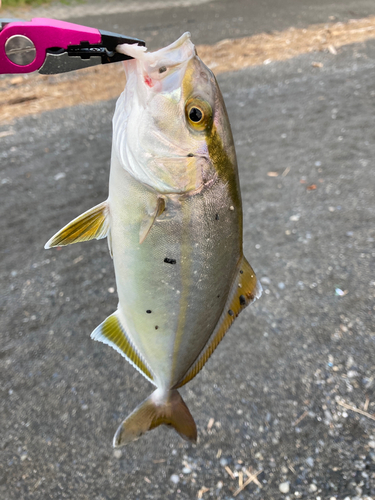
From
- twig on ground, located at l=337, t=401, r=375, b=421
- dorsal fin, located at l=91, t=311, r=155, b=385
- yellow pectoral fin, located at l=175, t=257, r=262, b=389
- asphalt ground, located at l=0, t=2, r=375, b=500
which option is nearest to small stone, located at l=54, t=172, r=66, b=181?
asphalt ground, located at l=0, t=2, r=375, b=500

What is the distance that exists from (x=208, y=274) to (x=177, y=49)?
695 millimetres

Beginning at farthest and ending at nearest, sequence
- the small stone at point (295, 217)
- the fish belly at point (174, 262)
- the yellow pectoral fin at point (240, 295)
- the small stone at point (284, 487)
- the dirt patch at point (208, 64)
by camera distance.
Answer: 1. the dirt patch at point (208, 64)
2. the small stone at point (295, 217)
3. the small stone at point (284, 487)
4. the yellow pectoral fin at point (240, 295)
5. the fish belly at point (174, 262)

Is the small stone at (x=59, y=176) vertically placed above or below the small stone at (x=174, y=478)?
above

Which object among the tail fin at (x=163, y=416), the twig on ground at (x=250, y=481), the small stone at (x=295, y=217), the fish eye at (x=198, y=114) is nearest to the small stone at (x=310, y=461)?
the twig on ground at (x=250, y=481)

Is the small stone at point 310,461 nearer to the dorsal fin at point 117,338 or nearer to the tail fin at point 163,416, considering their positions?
the tail fin at point 163,416

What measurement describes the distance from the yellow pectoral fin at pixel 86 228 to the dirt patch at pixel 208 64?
528cm

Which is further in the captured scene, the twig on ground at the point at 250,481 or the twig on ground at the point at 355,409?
the twig on ground at the point at 355,409

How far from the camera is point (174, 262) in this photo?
1.23 meters

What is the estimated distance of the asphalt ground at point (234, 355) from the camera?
225cm

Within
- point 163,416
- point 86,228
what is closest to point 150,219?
point 86,228

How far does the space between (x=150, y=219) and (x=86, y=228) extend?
0.24 meters

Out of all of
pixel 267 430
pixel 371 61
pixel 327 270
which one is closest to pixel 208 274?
pixel 267 430

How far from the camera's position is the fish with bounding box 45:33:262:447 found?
109 centimetres

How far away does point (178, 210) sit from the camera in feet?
3.84
